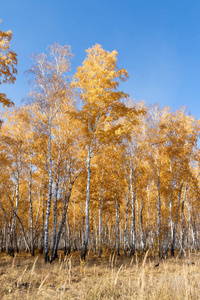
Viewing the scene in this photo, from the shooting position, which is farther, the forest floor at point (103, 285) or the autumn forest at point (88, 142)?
the autumn forest at point (88, 142)

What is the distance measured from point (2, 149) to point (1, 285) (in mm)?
10932

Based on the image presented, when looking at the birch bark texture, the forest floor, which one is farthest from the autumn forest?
the forest floor

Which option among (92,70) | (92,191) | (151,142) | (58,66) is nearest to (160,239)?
(92,191)

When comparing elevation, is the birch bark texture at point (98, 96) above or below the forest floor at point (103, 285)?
above

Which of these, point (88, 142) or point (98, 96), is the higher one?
point (98, 96)

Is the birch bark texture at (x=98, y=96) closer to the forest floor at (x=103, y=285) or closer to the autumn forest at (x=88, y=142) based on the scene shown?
the autumn forest at (x=88, y=142)

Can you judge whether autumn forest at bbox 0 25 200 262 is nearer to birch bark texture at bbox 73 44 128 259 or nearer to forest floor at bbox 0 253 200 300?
birch bark texture at bbox 73 44 128 259

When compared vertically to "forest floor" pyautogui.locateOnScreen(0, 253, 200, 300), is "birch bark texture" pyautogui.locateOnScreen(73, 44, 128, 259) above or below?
above

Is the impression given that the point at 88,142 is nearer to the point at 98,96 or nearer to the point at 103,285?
the point at 98,96

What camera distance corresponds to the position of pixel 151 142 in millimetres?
16062

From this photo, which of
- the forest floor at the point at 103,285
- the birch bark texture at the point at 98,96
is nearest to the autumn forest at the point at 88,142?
the birch bark texture at the point at 98,96

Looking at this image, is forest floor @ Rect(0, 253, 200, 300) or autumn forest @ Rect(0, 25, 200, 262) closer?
forest floor @ Rect(0, 253, 200, 300)

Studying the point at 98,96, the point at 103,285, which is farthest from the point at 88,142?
the point at 103,285

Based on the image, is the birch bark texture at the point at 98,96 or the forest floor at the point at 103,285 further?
the birch bark texture at the point at 98,96
